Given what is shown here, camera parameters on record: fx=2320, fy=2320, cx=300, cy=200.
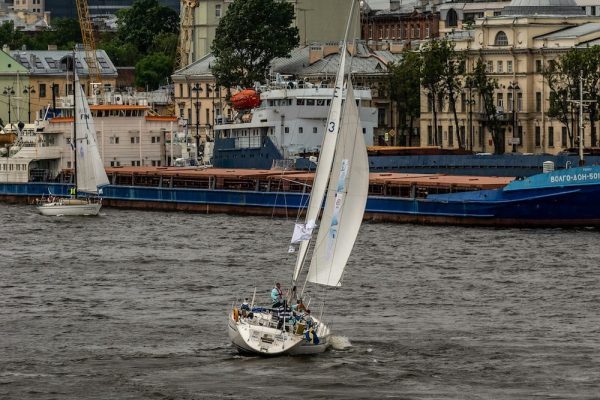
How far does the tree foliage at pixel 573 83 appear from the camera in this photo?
567 feet

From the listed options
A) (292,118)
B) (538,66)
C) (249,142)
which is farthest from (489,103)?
(292,118)

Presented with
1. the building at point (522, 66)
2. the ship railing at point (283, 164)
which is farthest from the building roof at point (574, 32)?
the ship railing at point (283, 164)

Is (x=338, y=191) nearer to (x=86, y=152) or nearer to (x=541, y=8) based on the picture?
(x=86, y=152)

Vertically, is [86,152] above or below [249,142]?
below

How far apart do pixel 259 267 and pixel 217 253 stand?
836 cm

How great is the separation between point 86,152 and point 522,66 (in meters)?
51.3

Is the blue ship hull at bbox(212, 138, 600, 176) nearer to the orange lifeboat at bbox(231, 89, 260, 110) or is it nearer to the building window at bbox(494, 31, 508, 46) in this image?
the orange lifeboat at bbox(231, 89, 260, 110)

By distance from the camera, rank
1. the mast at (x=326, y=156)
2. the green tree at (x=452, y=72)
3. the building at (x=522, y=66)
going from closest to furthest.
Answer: the mast at (x=326, y=156), the building at (x=522, y=66), the green tree at (x=452, y=72)

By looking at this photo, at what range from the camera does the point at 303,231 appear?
76.1 meters

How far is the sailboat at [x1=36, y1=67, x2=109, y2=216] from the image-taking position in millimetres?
140500

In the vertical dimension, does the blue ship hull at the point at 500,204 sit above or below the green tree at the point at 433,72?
below

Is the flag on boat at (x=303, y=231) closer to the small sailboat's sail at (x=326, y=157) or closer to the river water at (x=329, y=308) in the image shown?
the small sailboat's sail at (x=326, y=157)

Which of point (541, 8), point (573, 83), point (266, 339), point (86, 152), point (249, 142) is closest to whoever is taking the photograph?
point (266, 339)

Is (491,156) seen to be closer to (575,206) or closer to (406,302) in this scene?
(575,206)
